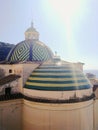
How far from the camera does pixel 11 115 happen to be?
10.0m

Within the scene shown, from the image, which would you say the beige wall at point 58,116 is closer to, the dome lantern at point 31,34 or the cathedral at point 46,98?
the cathedral at point 46,98

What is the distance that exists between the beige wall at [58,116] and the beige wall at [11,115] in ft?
2.71

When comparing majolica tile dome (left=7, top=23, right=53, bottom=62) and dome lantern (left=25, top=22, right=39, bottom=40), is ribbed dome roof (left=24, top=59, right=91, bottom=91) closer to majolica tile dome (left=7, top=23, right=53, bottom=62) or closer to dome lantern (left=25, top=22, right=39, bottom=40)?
majolica tile dome (left=7, top=23, right=53, bottom=62)

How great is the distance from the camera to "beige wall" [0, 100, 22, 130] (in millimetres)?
9789

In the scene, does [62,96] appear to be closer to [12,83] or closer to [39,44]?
[12,83]

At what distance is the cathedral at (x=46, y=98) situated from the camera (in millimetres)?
9023

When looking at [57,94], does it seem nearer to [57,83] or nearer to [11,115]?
[57,83]

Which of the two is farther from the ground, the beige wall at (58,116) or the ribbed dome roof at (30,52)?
the ribbed dome roof at (30,52)

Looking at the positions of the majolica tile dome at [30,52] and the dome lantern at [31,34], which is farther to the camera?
the dome lantern at [31,34]

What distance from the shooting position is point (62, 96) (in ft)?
29.6

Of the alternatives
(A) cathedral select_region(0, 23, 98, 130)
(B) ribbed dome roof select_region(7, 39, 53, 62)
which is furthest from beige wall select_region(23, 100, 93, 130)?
(B) ribbed dome roof select_region(7, 39, 53, 62)

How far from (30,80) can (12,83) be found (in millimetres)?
1034

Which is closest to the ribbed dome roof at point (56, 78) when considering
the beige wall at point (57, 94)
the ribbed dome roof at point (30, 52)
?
the beige wall at point (57, 94)

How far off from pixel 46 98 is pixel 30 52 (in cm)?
437
